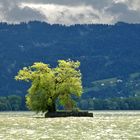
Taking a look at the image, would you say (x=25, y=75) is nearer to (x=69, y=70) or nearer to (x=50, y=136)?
(x=69, y=70)

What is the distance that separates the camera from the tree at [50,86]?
136m

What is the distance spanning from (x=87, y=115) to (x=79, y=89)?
6.81 m

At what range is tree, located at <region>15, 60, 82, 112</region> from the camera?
13650 cm

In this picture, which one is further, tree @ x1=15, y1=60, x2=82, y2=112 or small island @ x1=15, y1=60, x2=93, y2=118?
tree @ x1=15, y1=60, x2=82, y2=112

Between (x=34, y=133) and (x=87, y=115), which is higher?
(x=87, y=115)

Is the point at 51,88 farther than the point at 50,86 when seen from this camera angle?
Yes

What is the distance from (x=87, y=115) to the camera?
13825 centimetres

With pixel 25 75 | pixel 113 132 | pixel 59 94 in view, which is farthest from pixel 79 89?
pixel 113 132

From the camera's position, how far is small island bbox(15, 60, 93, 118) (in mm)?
136250

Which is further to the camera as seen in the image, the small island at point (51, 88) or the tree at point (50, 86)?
the tree at point (50, 86)

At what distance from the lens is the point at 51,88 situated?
137 meters

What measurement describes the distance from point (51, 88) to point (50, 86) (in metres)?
0.57

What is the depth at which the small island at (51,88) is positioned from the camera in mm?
136250

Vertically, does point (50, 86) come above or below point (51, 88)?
above
